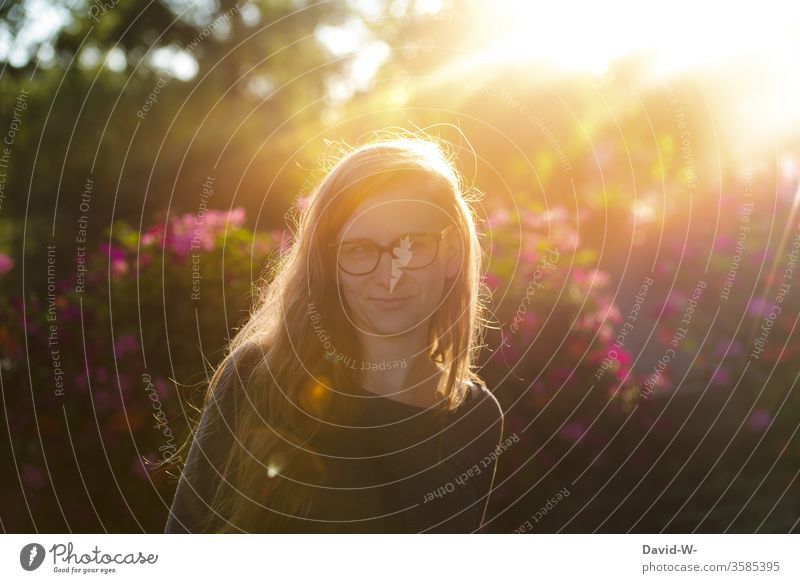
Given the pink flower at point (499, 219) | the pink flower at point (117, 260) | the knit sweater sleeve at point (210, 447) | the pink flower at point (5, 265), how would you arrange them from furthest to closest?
the pink flower at point (5, 265), the pink flower at point (499, 219), the pink flower at point (117, 260), the knit sweater sleeve at point (210, 447)

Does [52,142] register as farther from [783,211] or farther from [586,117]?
[783,211]

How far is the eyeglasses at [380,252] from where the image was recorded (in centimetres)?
203

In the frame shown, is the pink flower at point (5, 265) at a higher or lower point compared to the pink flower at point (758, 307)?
higher

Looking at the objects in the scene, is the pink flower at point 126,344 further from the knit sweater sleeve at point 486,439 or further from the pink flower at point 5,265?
the knit sweater sleeve at point 486,439

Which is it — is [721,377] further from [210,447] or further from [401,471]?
[210,447]

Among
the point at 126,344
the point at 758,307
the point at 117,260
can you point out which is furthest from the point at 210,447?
the point at 758,307

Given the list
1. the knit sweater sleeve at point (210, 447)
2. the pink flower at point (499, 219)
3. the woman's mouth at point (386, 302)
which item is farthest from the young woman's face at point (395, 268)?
the pink flower at point (499, 219)

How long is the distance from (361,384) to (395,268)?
329mm

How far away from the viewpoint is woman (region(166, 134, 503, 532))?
2.02 m

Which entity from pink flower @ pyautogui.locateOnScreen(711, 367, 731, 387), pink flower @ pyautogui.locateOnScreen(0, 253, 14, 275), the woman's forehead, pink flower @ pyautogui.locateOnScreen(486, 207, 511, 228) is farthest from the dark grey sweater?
pink flower @ pyautogui.locateOnScreen(0, 253, 14, 275)

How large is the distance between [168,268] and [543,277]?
1.52 metres

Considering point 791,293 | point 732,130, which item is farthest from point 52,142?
point 791,293

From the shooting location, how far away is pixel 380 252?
2.04 meters
